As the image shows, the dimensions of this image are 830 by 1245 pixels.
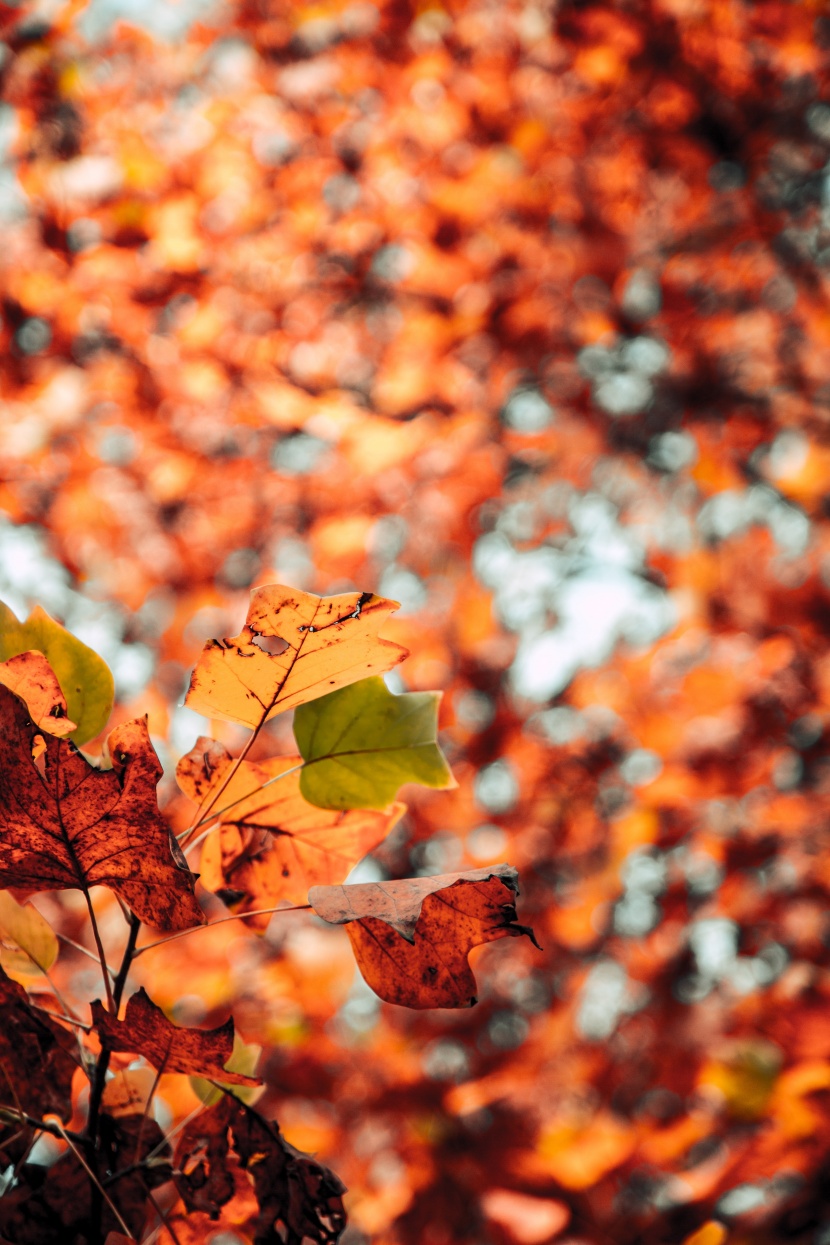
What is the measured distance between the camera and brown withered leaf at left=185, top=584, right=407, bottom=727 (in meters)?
0.22

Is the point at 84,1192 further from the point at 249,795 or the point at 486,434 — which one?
the point at 486,434

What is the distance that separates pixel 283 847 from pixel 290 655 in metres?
0.10

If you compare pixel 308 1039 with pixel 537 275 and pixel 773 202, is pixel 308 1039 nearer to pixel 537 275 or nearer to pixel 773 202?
pixel 537 275

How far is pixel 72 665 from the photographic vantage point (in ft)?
0.83

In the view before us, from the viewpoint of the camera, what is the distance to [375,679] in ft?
0.90

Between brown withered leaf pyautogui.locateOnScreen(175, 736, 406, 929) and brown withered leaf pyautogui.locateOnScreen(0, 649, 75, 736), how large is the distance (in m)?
0.09

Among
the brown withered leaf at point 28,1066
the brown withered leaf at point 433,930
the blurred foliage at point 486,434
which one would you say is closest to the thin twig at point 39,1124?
the brown withered leaf at point 28,1066

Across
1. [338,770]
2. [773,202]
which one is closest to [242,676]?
[338,770]

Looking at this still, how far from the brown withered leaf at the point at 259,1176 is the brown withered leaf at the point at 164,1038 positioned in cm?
7

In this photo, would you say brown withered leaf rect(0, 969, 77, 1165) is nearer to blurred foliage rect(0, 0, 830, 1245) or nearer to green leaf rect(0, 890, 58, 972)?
green leaf rect(0, 890, 58, 972)

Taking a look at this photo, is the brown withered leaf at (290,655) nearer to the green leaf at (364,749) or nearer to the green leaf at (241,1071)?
the green leaf at (364,749)

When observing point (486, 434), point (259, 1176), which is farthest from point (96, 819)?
point (486, 434)

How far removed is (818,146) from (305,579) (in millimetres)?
1396

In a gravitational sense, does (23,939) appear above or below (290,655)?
below
